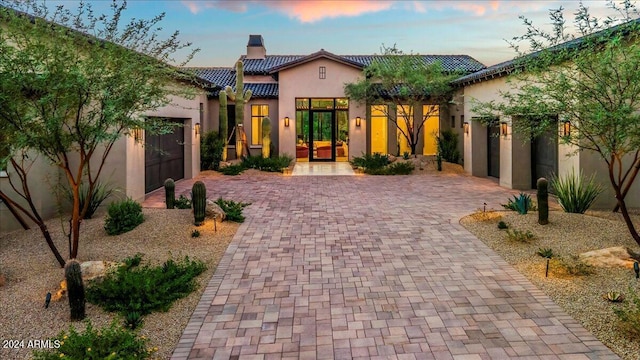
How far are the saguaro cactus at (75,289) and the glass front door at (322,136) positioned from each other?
21.1 meters

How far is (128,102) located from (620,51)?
24.1 ft

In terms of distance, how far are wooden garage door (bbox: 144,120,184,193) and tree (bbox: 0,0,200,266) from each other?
6.06 m

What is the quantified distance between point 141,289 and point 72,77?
2.89 m

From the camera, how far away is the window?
26.2 metres

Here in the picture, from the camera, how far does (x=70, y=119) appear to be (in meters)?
6.58

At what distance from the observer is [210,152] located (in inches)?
830

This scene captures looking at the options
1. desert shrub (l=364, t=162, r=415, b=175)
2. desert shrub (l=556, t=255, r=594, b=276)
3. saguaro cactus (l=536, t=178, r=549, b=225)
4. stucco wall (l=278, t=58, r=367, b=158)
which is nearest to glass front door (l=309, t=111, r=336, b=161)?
stucco wall (l=278, t=58, r=367, b=158)

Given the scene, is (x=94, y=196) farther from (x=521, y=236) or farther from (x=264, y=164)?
(x=264, y=164)

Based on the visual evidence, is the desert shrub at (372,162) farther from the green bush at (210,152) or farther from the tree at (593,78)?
the tree at (593,78)

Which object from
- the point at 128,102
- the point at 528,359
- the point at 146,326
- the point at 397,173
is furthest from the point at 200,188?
the point at 397,173

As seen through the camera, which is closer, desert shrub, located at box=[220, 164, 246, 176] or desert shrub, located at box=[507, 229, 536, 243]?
desert shrub, located at box=[507, 229, 536, 243]

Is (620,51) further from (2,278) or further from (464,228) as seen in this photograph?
(2,278)

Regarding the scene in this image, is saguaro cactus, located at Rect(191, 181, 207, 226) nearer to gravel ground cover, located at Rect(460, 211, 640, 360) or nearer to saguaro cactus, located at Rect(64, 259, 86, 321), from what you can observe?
saguaro cactus, located at Rect(64, 259, 86, 321)

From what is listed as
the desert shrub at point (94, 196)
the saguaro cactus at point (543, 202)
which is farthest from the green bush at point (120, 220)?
the saguaro cactus at point (543, 202)
